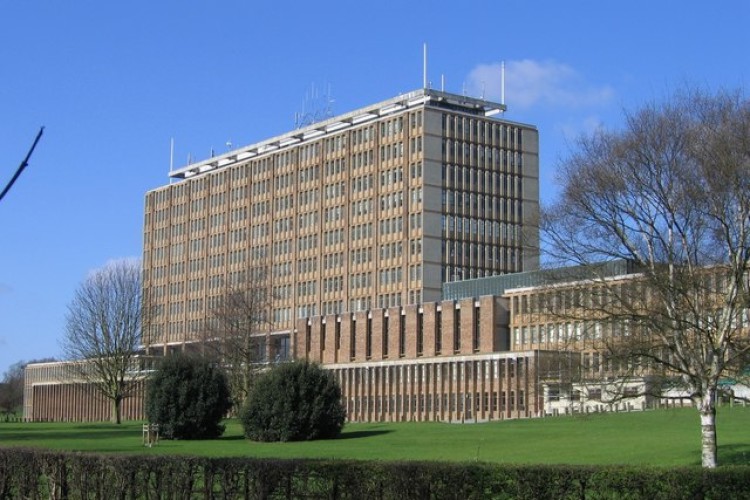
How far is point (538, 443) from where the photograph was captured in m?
52.8

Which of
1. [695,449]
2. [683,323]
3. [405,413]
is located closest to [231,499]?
[683,323]

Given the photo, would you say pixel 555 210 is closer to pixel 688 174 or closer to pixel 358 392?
pixel 688 174

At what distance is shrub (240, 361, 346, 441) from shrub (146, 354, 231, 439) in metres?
5.39

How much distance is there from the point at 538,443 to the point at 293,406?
1972 centimetres

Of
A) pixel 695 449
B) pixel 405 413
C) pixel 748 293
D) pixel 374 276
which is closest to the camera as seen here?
pixel 748 293

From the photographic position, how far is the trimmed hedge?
A: 20.6m

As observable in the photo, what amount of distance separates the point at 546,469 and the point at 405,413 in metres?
99.9

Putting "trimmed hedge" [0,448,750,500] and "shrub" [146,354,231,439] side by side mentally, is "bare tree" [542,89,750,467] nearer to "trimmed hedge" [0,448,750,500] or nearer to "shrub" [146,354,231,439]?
"trimmed hedge" [0,448,750,500]

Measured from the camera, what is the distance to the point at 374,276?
142 m

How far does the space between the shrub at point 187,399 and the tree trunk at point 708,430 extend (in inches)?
1708

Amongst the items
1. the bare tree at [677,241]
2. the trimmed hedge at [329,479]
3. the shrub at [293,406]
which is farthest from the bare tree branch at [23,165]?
the shrub at [293,406]

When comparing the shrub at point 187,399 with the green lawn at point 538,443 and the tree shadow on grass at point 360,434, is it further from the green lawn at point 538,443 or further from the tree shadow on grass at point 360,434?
the tree shadow on grass at point 360,434

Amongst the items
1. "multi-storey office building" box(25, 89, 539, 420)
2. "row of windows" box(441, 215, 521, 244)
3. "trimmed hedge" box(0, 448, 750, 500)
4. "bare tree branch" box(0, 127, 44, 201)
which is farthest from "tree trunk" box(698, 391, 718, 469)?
"row of windows" box(441, 215, 521, 244)

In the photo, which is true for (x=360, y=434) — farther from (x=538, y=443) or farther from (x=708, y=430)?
(x=708, y=430)
